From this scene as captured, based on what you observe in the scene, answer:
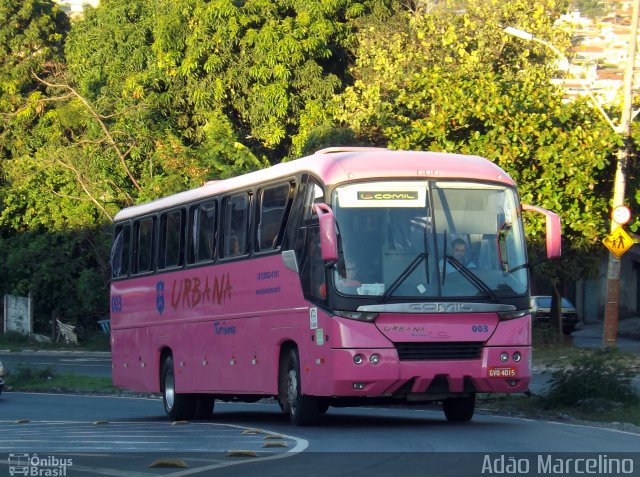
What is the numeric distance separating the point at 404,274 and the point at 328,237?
110 centimetres

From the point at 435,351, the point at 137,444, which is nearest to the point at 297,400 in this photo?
the point at 435,351

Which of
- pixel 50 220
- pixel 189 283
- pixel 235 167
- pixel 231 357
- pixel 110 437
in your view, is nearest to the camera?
pixel 110 437

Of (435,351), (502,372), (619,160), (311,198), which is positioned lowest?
(502,372)

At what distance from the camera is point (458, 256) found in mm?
14602

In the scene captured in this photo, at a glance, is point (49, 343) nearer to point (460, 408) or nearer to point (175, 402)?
point (175, 402)

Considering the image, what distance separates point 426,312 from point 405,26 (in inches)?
1176

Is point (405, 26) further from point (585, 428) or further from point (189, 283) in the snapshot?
point (585, 428)

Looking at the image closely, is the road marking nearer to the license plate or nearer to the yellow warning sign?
the license plate

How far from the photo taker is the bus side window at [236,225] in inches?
671

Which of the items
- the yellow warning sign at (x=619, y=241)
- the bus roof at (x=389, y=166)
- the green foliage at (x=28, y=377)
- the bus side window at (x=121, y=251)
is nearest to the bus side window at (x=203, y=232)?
the bus roof at (x=389, y=166)

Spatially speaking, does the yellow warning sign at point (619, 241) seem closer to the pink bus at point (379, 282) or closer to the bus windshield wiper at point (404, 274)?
the pink bus at point (379, 282)

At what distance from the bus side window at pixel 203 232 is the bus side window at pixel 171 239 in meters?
0.47

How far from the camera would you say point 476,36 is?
137ft

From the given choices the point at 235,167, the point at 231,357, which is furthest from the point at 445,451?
the point at 235,167
